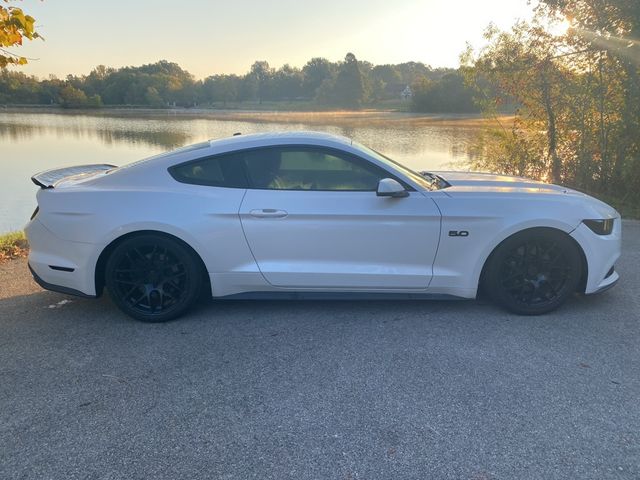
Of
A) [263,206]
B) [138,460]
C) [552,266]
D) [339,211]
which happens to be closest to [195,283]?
[263,206]

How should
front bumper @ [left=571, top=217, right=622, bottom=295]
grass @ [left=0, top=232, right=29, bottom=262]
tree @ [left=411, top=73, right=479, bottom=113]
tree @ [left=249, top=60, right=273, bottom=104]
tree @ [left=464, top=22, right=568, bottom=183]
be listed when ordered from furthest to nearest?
tree @ [left=249, top=60, right=273, bottom=104] → tree @ [left=411, top=73, right=479, bottom=113] → tree @ [left=464, top=22, right=568, bottom=183] → grass @ [left=0, top=232, right=29, bottom=262] → front bumper @ [left=571, top=217, right=622, bottom=295]

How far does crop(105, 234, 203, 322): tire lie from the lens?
3.70 meters

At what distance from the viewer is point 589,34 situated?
27.2ft

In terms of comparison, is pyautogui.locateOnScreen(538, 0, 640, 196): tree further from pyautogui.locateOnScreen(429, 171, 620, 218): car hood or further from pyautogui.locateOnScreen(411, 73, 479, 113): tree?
pyautogui.locateOnScreen(411, 73, 479, 113): tree

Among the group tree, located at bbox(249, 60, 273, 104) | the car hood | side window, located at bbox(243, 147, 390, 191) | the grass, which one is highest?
tree, located at bbox(249, 60, 273, 104)

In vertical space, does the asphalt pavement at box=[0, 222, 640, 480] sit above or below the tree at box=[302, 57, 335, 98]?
below

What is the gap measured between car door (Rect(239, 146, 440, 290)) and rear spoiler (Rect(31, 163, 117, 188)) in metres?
1.66

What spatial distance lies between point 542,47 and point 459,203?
272 inches

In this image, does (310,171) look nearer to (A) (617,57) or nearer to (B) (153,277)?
(B) (153,277)

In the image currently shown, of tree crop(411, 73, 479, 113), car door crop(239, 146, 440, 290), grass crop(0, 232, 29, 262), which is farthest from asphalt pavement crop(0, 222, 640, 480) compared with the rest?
tree crop(411, 73, 479, 113)

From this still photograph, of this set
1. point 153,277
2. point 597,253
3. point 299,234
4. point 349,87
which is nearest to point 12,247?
point 153,277

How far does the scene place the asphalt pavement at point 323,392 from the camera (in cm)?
228

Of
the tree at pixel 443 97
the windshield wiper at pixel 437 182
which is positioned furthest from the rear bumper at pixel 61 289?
the tree at pixel 443 97

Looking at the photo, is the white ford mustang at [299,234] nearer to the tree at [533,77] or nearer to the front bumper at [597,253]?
the front bumper at [597,253]
